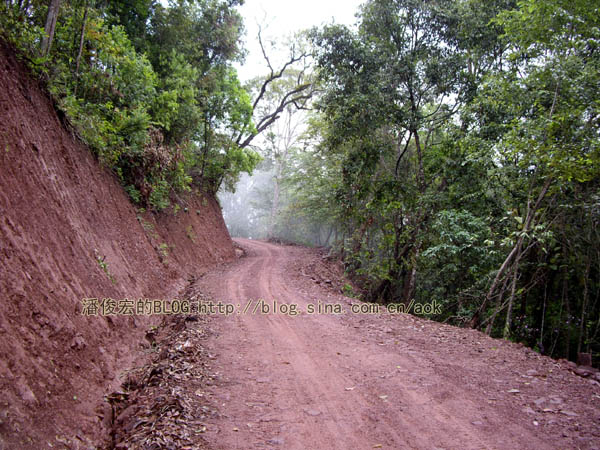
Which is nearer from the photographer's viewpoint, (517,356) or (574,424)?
(574,424)

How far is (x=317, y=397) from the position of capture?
4.50 meters

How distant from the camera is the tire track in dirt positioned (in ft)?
12.0

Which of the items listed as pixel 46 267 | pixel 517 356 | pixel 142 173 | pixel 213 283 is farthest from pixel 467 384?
pixel 142 173

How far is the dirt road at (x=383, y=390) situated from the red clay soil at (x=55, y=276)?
1.49 m

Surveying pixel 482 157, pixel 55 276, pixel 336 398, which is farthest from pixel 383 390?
pixel 482 157

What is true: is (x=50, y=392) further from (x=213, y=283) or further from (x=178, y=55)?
(x=178, y=55)

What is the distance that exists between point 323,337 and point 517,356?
3.28 m

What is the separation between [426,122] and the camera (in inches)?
524

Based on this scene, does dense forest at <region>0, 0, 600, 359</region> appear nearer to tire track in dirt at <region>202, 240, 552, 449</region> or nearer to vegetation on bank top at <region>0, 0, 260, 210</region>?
vegetation on bank top at <region>0, 0, 260, 210</region>

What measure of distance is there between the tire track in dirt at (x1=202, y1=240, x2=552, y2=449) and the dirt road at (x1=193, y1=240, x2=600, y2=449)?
1 centimetres

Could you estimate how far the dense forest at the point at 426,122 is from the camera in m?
7.63

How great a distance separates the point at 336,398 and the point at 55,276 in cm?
411

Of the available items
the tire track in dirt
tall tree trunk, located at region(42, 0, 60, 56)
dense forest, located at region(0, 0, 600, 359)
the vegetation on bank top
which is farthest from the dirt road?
tall tree trunk, located at region(42, 0, 60, 56)

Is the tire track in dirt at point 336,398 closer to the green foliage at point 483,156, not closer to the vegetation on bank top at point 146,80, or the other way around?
the green foliage at point 483,156
